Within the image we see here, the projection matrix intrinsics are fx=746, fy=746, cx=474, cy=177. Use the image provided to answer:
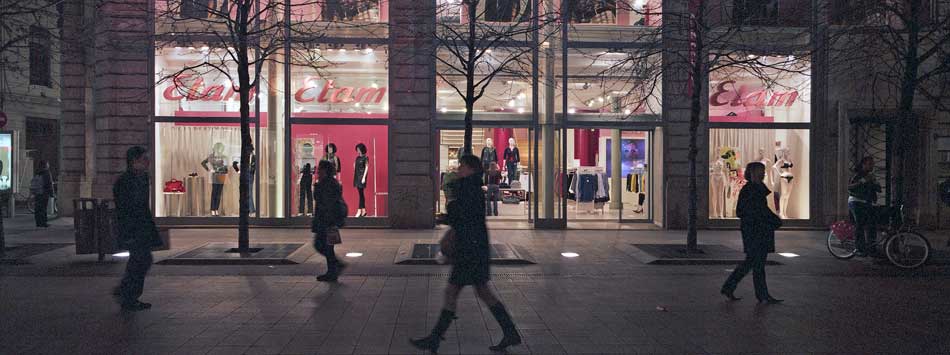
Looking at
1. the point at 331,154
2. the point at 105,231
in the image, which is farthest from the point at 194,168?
the point at 105,231

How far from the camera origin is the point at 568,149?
19344 millimetres

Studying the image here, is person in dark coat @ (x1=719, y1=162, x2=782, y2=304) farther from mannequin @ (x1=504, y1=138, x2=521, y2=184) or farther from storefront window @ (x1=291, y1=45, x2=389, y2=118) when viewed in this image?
mannequin @ (x1=504, y1=138, x2=521, y2=184)

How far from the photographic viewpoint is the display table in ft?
59.9

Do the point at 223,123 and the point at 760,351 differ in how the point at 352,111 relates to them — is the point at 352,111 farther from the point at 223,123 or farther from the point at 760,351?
the point at 760,351

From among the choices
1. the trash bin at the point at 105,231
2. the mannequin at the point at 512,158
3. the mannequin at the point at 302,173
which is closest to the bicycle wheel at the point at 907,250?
the mannequin at the point at 512,158

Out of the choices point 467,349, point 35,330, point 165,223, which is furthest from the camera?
point 165,223

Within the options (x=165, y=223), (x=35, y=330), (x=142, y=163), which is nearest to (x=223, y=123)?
(x=165, y=223)

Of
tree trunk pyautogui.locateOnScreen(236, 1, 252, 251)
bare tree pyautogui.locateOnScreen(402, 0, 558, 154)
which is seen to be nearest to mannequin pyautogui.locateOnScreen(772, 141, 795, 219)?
bare tree pyautogui.locateOnScreen(402, 0, 558, 154)

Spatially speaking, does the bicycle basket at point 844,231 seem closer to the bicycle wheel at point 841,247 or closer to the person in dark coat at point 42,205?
the bicycle wheel at point 841,247

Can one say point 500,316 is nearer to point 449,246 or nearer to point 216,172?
point 449,246

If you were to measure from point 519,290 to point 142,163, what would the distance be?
193 inches

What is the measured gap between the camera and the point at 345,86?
18297 mm

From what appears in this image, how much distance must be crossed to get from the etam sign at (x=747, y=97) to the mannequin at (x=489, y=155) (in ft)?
18.9

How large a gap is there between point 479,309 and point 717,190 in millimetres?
12106
